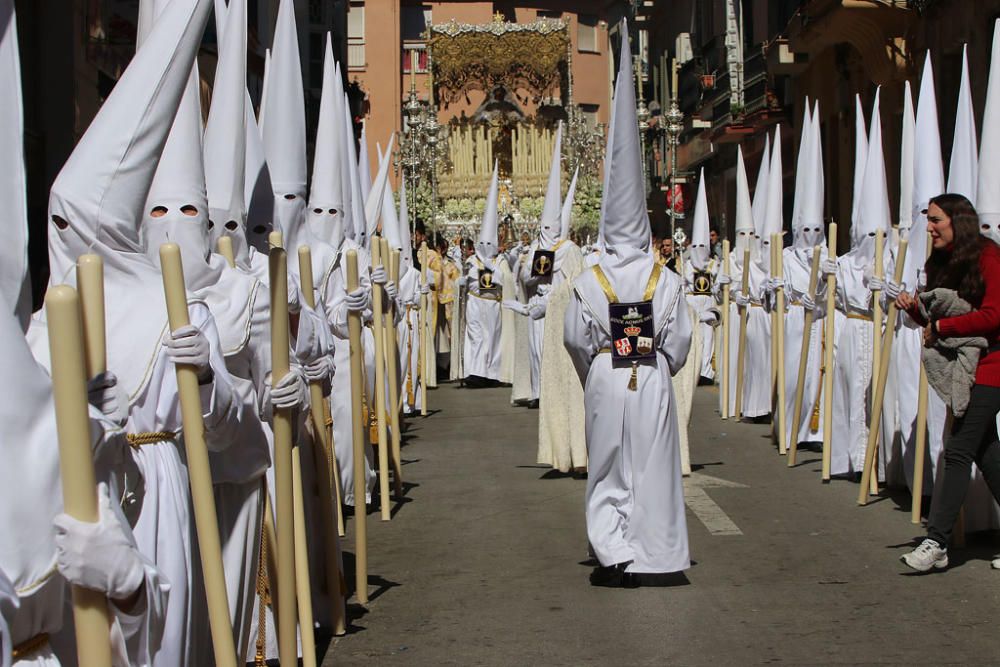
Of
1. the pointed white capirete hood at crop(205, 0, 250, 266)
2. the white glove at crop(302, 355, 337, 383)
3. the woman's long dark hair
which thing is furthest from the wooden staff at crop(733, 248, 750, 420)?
the pointed white capirete hood at crop(205, 0, 250, 266)

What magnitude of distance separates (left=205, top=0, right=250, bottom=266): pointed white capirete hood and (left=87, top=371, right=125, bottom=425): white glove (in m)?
3.52

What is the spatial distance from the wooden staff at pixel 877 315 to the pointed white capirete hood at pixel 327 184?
3554mm

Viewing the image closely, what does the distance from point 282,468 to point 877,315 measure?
665 centimetres

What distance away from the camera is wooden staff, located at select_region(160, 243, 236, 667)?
13.8ft

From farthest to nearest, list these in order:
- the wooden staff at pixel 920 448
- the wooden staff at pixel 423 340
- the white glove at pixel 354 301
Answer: the wooden staff at pixel 423 340 → the wooden staff at pixel 920 448 → the white glove at pixel 354 301

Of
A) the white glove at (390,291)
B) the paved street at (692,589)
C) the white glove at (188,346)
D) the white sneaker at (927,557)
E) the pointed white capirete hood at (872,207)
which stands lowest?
the paved street at (692,589)

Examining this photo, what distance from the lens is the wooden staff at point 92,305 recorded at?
3369 millimetres

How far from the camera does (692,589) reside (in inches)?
317

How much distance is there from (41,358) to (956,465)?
5.25 m

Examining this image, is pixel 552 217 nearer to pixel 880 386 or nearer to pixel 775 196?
pixel 775 196

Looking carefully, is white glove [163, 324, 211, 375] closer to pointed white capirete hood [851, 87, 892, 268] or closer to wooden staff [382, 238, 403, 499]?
wooden staff [382, 238, 403, 499]

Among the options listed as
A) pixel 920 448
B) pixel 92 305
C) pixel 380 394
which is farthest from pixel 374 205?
pixel 92 305

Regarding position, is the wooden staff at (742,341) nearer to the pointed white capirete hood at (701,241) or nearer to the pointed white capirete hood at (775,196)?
the pointed white capirete hood at (775,196)

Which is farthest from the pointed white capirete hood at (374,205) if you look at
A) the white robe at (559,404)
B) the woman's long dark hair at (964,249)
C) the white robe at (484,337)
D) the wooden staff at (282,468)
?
the wooden staff at (282,468)
